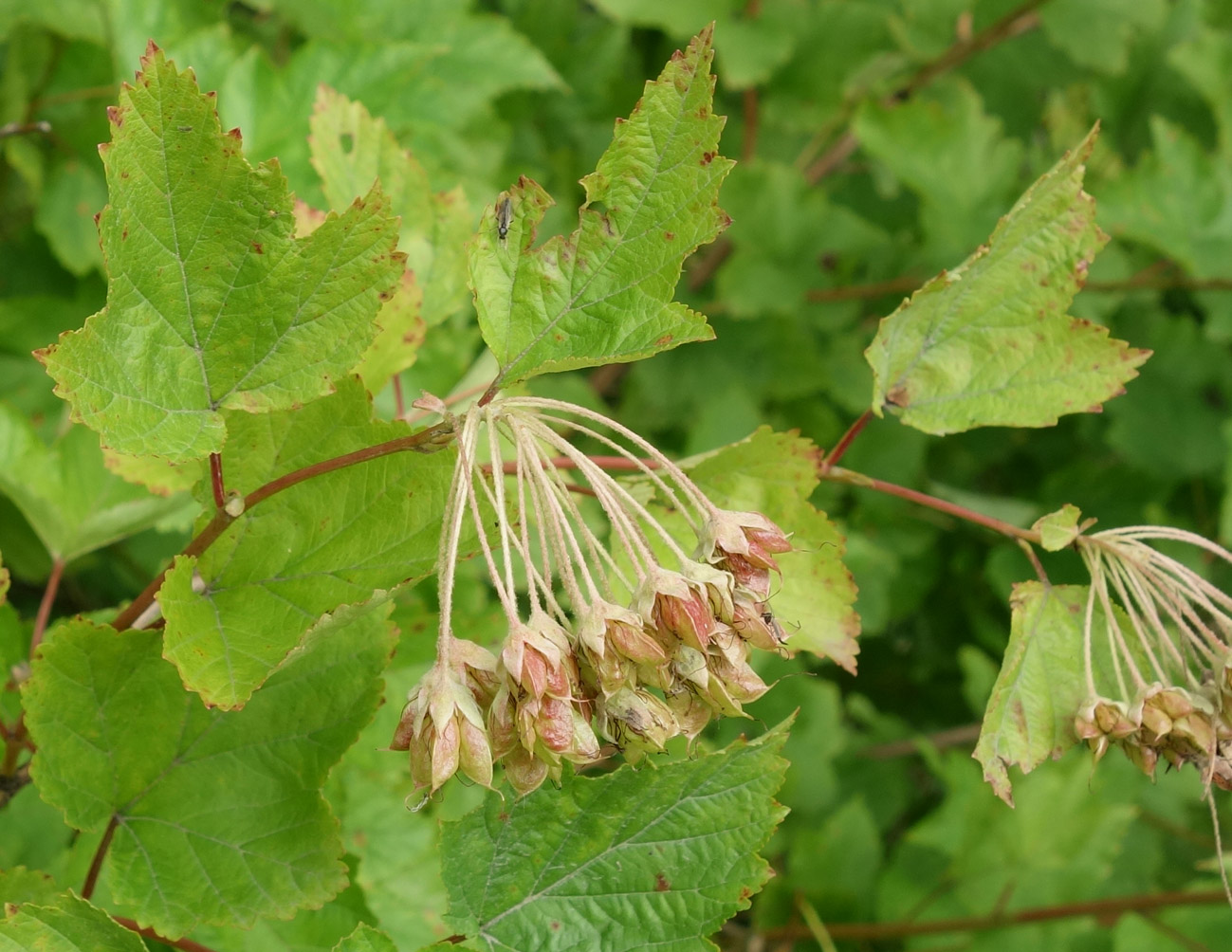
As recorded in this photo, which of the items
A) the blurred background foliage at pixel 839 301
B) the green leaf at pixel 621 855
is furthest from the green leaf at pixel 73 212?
the green leaf at pixel 621 855

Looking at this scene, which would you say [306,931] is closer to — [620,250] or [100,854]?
[100,854]

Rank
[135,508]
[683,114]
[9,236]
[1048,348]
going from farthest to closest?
[9,236] < [135,508] < [1048,348] < [683,114]

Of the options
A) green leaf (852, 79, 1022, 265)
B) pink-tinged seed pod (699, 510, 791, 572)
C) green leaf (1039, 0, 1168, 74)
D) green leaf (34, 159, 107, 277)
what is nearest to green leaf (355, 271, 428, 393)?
pink-tinged seed pod (699, 510, 791, 572)

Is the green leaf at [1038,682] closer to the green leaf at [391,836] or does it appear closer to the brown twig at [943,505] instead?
the brown twig at [943,505]

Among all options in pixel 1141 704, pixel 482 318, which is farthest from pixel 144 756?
pixel 1141 704

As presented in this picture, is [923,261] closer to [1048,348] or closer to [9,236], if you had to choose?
[1048,348]

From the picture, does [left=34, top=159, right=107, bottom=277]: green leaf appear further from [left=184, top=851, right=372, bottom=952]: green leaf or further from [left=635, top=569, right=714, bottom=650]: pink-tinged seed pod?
[left=635, top=569, right=714, bottom=650]: pink-tinged seed pod
